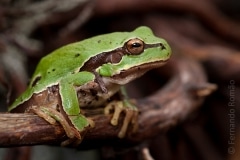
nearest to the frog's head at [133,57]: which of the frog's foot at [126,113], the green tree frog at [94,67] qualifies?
the green tree frog at [94,67]

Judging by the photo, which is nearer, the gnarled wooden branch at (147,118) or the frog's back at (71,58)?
the gnarled wooden branch at (147,118)

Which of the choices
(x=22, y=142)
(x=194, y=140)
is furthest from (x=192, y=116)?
(x=22, y=142)

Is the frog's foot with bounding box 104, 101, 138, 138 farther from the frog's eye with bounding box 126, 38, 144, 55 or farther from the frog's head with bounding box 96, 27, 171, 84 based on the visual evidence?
the frog's eye with bounding box 126, 38, 144, 55

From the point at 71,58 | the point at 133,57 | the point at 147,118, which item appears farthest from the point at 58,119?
the point at 147,118

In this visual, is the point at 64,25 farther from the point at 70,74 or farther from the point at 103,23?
the point at 70,74

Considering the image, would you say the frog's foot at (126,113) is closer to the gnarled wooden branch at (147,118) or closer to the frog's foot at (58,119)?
the gnarled wooden branch at (147,118)

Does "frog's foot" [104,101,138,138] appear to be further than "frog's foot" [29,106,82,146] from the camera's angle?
Yes

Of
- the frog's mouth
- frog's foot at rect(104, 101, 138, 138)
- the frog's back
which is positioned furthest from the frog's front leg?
the frog's back
